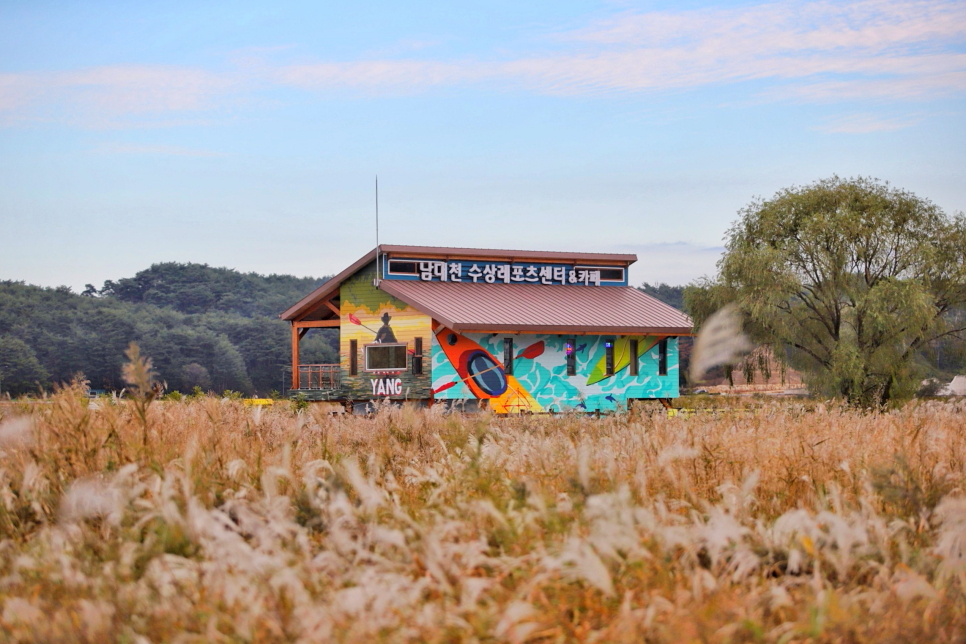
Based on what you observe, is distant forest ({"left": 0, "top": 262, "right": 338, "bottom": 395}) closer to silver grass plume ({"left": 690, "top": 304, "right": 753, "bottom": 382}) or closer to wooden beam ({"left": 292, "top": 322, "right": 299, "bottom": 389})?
wooden beam ({"left": 292, "top": 322, "right": 299, "bottom": 389})

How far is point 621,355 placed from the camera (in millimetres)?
31938

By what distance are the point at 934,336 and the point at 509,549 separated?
2689 centimetres

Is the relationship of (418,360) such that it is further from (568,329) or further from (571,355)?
(571,355)

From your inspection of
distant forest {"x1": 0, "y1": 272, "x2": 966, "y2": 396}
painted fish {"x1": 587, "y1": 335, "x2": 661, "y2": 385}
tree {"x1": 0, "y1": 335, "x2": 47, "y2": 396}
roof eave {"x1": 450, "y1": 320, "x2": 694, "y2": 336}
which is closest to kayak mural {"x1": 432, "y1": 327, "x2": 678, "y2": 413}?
painted fish {"x1": 587, "y1": 335, "x2": 661, "y2": 385}

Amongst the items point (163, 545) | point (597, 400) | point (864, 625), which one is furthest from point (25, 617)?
point (597, 400)

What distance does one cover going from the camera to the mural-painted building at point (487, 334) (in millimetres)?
29750

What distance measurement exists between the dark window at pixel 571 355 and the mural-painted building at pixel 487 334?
36 mm

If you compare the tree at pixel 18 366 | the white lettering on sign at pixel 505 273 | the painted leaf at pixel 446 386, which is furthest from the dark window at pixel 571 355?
the tree at pixel 18 366

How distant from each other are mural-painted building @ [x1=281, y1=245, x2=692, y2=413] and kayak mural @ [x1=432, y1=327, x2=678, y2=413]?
3cm

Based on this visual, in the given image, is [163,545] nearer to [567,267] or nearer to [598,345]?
[598,345]

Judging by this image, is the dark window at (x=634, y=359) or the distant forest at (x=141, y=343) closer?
the dark window at (x=634, y=359)

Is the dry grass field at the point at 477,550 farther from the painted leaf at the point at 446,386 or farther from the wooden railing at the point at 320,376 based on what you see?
the wooden railing at the point at 320,376

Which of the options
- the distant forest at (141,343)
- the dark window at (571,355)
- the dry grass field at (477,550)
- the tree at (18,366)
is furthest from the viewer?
the distant forest at (141,343)

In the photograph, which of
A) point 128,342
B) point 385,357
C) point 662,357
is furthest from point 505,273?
point 128,342
